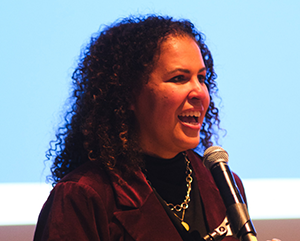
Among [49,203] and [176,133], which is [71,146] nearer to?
[49,203]

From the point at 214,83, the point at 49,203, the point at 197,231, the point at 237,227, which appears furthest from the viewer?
the point at 214,83

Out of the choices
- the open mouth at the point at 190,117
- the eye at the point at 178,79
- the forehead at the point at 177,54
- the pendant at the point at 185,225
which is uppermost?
the forehead at the point at 177,54

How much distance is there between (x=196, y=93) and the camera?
1224 millimetres

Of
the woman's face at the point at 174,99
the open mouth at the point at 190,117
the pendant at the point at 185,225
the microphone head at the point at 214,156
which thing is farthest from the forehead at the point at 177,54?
the pendant at the point at 185,225

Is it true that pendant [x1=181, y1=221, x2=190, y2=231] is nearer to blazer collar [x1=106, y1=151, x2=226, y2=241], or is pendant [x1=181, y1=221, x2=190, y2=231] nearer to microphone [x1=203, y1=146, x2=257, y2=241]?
blazer collar [x1=106, y1=151, x2=226, y2=241]

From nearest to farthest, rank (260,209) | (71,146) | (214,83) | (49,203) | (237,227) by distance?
(237,227)
(49,203)
(71,146)
(214,83)
(260,209)

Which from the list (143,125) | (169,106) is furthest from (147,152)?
(169,106)

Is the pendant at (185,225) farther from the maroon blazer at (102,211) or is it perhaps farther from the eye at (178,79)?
the eye at (178,79)

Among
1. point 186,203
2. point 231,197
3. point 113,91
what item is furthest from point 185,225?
point 113,91

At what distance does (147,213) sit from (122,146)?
257mm

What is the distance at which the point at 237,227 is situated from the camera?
820 millimetres

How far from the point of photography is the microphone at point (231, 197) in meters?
0.81

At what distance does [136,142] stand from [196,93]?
29cm

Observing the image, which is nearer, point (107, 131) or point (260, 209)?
point (107, 131)
